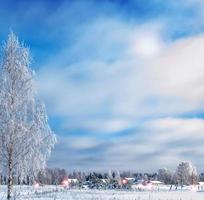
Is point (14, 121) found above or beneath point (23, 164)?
above

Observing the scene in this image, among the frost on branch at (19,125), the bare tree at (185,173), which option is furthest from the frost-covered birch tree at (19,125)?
the bare tree at (185,173)

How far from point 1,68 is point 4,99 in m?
2.48

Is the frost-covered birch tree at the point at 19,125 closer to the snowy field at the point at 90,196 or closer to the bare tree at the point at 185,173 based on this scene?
the snowy field at the point at 90,196

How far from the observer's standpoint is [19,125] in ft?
117

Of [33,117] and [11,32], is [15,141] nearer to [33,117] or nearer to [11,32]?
[33,117]

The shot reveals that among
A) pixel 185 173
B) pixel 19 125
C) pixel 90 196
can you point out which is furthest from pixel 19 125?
pixel 185 173

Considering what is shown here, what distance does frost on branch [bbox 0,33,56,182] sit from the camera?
35906 mm

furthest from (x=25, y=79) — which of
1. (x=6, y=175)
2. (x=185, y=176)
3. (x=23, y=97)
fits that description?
(x=185, y=176)

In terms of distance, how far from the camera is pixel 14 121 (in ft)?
118

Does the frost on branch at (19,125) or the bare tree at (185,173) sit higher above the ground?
the bare tree at (185,173)

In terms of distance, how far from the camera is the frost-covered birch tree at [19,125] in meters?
35.9

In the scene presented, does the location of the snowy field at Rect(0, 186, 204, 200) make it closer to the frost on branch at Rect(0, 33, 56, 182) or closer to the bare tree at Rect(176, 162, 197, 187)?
the frost on branch at Rect(0, 33, 56, 182)

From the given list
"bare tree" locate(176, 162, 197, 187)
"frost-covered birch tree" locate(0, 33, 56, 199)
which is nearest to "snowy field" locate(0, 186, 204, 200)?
"frost-covered birch tree" locate(0, 33, 56, 199)

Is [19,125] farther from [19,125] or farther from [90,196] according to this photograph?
[90,196]
